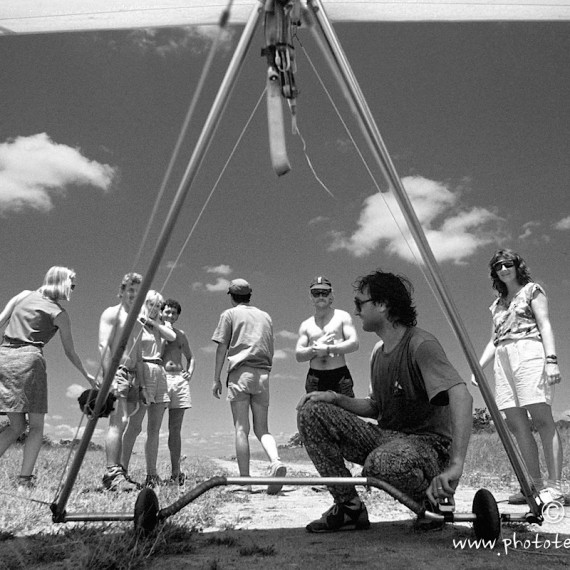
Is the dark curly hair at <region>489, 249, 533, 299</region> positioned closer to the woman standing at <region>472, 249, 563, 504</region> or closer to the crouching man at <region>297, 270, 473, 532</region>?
the woman standing at <region>472, 249, 563, 504</region>

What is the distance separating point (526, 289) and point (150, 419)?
312 centimetres

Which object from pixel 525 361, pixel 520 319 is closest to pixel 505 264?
pixel 520 319

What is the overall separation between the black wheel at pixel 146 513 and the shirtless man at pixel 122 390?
1.74m

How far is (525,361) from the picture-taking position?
383cm

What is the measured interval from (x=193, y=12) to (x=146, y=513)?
9.13 feet

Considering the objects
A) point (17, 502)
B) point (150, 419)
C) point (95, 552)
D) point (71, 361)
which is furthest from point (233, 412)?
point (95, 552)

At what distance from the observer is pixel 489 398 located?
2541 millimetres

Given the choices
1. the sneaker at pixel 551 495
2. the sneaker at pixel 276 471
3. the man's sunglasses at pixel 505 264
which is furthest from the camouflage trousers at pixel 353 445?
the man's sunglasses at pixel 505 264

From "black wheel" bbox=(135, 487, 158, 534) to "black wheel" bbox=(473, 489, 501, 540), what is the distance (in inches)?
56.9

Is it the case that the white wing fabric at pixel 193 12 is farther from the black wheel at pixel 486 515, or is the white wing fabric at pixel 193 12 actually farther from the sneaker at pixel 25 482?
the sneaker at pixel 25 482

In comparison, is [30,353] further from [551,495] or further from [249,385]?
[551,495]

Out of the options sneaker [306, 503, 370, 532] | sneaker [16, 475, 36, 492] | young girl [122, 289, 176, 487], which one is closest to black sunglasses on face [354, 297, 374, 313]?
sneaker [306, 503, 370, 532]

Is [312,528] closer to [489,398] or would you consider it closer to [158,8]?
[489,398]

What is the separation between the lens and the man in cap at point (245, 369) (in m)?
4.56
